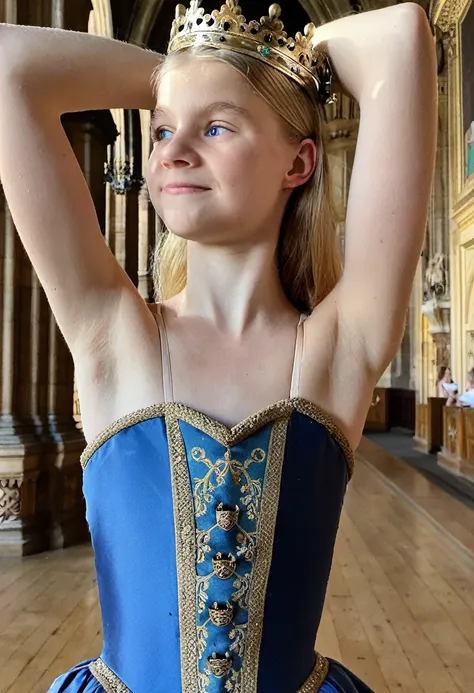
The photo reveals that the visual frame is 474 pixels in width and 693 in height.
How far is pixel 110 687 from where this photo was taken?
0.88m

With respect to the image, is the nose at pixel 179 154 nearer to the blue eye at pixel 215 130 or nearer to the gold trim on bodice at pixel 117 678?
the blue eye at pixel 215 130

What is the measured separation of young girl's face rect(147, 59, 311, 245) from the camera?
2.84 ft

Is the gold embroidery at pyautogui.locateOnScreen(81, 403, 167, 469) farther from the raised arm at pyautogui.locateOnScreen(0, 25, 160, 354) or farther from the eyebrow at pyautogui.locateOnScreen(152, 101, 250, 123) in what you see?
the eyebrow at pyautogui.locateOnScreen(152, 101, 250, 123)

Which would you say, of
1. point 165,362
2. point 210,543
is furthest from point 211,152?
point 210,543

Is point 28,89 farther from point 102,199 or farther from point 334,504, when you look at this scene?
point 102,199

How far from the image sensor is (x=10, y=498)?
4.63 metres

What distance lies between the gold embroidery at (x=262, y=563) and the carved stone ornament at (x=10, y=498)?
4.08 m

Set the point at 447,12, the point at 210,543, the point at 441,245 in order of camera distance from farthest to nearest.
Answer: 1. the point at 441,245
2. the point at 447,12
3. the point at 210,543

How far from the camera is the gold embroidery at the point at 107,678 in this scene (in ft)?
2.86

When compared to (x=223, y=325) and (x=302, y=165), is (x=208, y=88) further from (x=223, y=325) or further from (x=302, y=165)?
(x=223, y=325)

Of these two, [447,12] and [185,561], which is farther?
[447,12]

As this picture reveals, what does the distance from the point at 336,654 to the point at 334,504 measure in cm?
261

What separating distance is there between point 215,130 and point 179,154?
6 centimetres

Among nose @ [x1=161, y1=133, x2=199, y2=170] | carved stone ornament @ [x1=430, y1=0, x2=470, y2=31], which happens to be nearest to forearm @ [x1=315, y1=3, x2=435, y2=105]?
nose @ [x1=161, y1=133, x2=199, y2=170]
